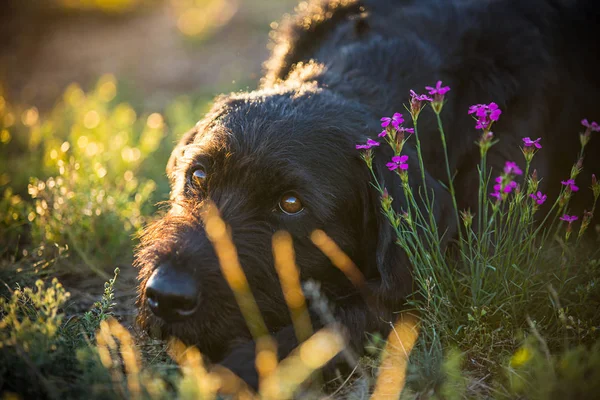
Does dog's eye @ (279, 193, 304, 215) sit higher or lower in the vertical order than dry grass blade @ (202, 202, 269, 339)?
higher

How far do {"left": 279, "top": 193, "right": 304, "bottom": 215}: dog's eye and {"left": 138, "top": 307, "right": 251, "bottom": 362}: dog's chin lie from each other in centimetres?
60

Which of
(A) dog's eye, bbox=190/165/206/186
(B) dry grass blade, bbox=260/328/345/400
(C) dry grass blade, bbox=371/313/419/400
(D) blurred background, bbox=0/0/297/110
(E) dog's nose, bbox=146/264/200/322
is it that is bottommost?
(C) dry grass blade, bbox=371/313/419/400

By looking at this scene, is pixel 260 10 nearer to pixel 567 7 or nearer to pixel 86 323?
pixel 567 7

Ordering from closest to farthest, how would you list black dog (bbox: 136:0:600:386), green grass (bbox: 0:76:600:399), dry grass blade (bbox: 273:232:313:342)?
green grass (bbox: 0:76:600:399) → black dog (bbox: 136:0:600:386) → dry grass blade (bbox: 273:232:313:342)

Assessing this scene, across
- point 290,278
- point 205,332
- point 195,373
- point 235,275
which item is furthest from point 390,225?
point 195,373

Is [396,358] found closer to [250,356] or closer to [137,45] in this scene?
[250,356]

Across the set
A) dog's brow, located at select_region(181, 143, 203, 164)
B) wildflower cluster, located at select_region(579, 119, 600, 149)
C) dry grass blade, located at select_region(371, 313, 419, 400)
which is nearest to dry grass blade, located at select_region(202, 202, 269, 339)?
dog's brow, located at select_region(181, 143, 203, 164)

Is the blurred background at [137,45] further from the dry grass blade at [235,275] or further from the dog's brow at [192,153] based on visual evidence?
the dry grass blade at [235,275]

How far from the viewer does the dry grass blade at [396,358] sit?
96.7 inches

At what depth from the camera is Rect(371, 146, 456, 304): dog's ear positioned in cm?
284

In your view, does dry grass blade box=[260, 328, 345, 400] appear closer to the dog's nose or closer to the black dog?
the black dog

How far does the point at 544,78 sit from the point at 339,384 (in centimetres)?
Answer: 251

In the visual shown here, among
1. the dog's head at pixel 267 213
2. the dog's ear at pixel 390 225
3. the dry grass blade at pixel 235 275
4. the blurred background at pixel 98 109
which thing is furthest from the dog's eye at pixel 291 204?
the blurred background at pixel 98 109

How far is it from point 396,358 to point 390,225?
2.19 ft
